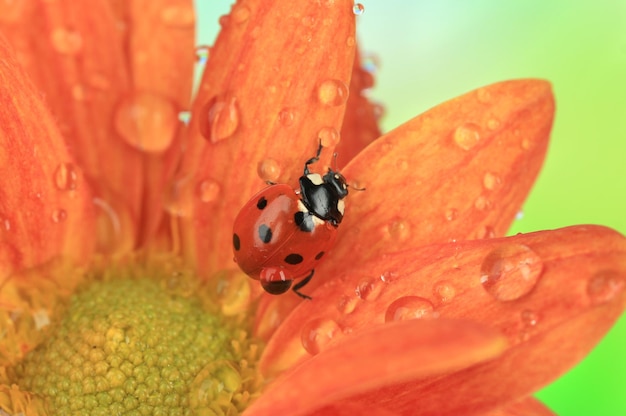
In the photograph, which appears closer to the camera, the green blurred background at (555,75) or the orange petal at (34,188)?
the orange petal at (34,188)

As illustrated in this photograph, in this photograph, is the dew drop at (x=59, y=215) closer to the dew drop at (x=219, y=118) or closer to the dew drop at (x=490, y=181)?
the dew drop at (x=219, y=118)

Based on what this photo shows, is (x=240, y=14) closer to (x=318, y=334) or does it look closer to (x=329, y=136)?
(x=329, y=136)

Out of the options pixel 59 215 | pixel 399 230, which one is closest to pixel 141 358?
pixel 59 215

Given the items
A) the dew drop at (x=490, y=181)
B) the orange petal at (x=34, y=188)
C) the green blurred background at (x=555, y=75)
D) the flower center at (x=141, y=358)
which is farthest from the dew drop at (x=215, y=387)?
the green blurred background at (x=555, y=75)

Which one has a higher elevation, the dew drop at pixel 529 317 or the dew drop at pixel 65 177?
the dew drop at pixel 65 177

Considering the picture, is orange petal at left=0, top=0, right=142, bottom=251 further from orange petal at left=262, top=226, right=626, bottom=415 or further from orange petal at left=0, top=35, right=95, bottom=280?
orange petal at left=262, top=226, right=626, bottom=415

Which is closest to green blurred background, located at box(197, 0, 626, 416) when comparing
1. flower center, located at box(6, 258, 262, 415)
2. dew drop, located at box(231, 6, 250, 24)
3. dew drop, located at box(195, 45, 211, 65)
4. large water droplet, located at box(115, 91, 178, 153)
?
dew drop, located at box(195, 45, 211, 65)

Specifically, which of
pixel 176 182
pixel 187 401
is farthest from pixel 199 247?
pixel 187 401

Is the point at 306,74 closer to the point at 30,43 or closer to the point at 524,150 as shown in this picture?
the point at 524,150
